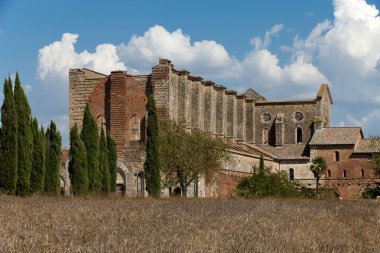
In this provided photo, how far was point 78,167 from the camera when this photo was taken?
35.8 m

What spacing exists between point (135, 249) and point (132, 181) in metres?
38.7

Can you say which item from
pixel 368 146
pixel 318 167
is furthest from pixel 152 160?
pixel 368 146

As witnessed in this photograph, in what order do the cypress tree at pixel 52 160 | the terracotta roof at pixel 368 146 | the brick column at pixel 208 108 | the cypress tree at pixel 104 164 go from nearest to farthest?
the cypress tree at pixel 52 160, the cypress tree at pixel 104 164, the brick column at pixel 208 108, the terracotta roof at pixel 368 146

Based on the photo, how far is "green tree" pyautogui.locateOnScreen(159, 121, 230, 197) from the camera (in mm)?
43688

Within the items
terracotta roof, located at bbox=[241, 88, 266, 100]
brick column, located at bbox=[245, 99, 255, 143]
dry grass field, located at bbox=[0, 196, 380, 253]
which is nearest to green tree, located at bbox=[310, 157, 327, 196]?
brick column, located at bbox=[245, 99, 255, 143]

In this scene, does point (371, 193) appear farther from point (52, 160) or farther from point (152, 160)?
point (52, 160)

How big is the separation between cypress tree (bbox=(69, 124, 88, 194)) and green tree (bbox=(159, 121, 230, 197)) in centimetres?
811

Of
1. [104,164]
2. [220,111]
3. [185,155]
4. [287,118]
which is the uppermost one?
[287,118]

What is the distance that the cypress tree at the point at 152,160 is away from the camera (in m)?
38.1

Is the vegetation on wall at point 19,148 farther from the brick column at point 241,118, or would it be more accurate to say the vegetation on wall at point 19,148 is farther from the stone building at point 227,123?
the brick column at point 241,118

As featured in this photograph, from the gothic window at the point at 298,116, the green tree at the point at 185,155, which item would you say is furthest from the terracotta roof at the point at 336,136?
the green tree at the point at 185,155

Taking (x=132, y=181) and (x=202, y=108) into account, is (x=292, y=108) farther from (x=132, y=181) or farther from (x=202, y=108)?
(x=132, y=181)

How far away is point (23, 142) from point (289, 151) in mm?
43427

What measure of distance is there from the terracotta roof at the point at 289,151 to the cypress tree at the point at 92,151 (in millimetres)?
32809
